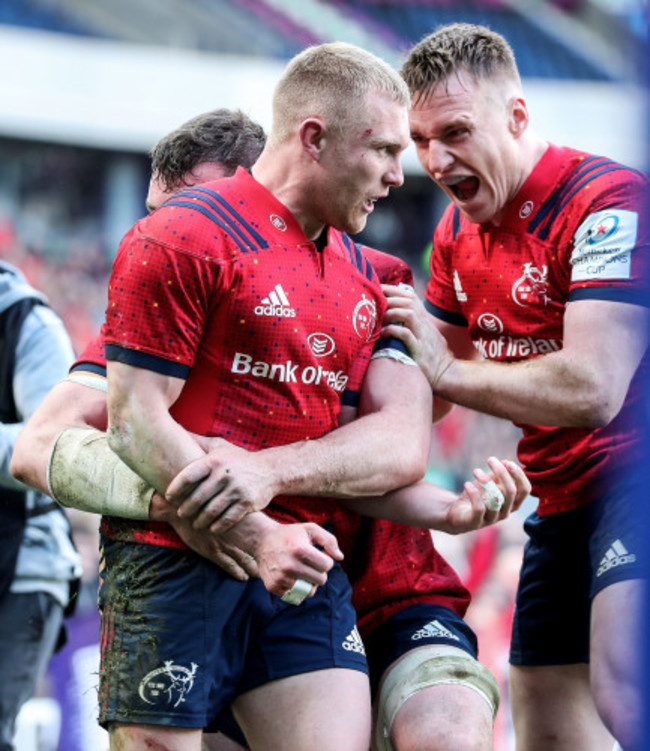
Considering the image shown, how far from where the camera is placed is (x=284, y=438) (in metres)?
2.91

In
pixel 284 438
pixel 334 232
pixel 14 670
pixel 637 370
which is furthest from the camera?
pixel 14 670

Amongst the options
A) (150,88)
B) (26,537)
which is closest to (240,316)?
(26,537)

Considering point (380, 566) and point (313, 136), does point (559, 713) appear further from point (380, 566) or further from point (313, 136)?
point (313, 136)

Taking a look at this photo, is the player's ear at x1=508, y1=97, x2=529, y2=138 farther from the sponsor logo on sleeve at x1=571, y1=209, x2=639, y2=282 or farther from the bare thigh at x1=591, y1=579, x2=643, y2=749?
the bare thigh at x1=591, y1=579, x2=643, y2=749

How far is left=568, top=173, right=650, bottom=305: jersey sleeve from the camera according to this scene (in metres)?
3.30

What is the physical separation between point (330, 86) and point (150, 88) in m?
15.3

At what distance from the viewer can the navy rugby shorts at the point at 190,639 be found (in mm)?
2742

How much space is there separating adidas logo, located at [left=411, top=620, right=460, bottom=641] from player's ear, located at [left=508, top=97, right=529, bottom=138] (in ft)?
4.84

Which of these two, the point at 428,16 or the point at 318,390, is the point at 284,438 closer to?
the point at 318,390

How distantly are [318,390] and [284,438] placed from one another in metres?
0.15

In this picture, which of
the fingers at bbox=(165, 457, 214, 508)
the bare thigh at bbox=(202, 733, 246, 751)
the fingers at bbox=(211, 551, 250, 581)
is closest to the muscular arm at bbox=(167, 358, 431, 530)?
the fingers at bbox=(165, 457, 214, 508)

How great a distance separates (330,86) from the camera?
118 inches

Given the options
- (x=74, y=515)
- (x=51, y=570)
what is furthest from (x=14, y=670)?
(x=74, y=515)

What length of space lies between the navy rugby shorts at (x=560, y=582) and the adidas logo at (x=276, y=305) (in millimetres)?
1195
